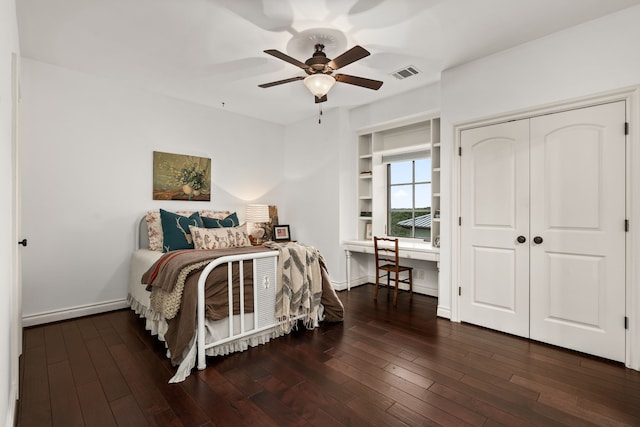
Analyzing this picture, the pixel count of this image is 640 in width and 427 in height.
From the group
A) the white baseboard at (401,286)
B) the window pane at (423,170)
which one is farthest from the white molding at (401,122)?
the white baseboard at (401,286)

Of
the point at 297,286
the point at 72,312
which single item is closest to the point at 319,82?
the point at 297,286

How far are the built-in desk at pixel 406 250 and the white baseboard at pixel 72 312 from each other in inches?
115

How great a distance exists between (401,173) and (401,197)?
1.20ft

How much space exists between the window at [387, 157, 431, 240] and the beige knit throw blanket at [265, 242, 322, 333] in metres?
1.97

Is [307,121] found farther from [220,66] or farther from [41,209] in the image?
[41,209]

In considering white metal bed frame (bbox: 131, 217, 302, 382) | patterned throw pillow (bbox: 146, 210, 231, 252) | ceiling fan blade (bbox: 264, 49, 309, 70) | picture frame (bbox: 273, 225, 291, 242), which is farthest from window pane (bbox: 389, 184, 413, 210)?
patterned throw pillow (bbox: 146, 210, 231, 252)

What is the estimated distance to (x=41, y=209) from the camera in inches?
126

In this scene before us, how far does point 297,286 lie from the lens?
2.92 meters

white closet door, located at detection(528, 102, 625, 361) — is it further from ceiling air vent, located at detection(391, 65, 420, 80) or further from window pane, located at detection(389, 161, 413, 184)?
window pane, located at detection(389, 161, 413, 184)

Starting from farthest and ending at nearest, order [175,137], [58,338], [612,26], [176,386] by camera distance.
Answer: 1. [175,137]
2. [58,338]
3. [612,26]
4. [176,386]

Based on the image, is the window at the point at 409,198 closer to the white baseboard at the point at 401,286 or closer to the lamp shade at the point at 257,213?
the white baseboard at the point at 401,286

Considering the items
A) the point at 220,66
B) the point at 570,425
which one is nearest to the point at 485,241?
the point at 570,425

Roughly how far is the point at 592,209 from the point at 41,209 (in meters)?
5.12

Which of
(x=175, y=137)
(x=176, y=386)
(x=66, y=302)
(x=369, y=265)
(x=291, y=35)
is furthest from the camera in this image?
(x=369, y=265)
